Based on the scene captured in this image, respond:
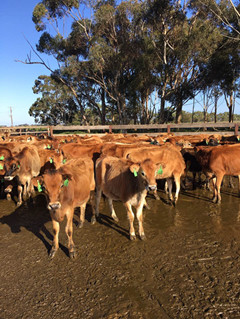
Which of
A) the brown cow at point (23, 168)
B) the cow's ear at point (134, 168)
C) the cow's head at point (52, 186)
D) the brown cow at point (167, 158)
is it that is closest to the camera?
the cow's head at point (52, 186)

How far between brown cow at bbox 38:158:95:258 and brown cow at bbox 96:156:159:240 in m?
0.48

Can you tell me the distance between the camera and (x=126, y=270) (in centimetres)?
372

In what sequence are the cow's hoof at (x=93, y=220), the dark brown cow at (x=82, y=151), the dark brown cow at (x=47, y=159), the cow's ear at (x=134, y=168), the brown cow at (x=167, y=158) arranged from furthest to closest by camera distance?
the dark brown cow at (x=82, y=151) → the dark brown cow at (x=47, y=159) → the brown cow at (x=167, y=158) → the cow's hoof at (x=93, y=220) → the cow's ear at (x=134, y=168)

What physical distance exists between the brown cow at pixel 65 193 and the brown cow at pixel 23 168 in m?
2.28

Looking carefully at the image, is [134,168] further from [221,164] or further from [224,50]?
[224,50]

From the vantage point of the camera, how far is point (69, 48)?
30.6 metres

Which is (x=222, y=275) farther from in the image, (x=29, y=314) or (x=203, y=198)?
(x=203, y=198)

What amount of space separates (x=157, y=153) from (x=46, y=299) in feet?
15.9

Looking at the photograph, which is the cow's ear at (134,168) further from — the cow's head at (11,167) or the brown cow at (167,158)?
the cow's head at (11,167)

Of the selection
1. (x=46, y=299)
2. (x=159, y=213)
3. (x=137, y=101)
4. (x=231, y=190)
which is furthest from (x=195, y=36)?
(x=46, y=299)

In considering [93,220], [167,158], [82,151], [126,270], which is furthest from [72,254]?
[82,151]

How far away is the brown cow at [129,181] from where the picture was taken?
449 cm

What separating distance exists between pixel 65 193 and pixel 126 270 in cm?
171

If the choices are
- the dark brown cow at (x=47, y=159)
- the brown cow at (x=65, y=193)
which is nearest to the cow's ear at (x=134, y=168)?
the brown cow at (x=65, y=193)
